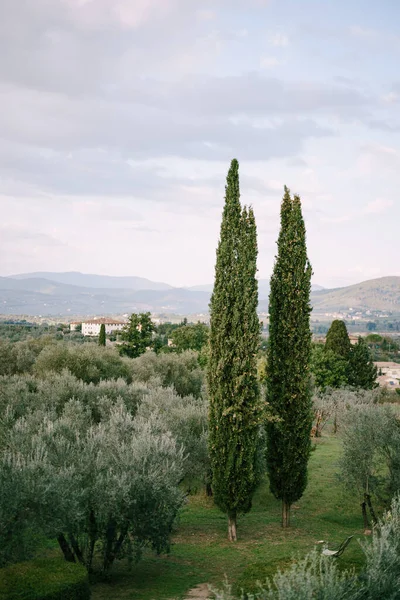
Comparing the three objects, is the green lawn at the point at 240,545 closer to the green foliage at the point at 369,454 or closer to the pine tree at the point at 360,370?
the green foliage at the point at 369,454

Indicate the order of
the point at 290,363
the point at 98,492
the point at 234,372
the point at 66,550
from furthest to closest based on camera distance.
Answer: the point at 290,363 → the point at 234,372 → the point at 66,550 → the point at 98,492

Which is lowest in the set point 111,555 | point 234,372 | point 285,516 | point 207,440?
point 285,516

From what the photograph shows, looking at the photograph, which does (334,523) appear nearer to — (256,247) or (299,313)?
(299,313)

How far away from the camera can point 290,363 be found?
17578 millimetres

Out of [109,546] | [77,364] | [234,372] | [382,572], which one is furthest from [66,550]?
[77,364]

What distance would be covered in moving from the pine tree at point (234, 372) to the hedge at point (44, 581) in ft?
21.0

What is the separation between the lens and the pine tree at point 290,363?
1769cm

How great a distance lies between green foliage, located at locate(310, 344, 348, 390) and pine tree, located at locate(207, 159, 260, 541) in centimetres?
3753

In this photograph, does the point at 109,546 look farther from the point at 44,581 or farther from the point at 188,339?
the point at 188,339

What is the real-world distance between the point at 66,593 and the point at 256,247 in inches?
424

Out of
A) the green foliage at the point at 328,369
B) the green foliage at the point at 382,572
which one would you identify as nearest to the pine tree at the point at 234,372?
the green foliage at the point at 382,572

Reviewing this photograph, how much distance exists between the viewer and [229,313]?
16766mm

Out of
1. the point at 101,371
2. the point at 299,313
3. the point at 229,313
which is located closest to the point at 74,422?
the point at 229,313

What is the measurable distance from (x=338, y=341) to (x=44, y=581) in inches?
2069
